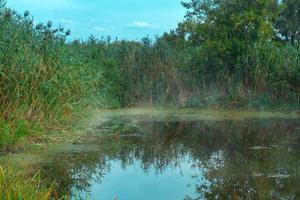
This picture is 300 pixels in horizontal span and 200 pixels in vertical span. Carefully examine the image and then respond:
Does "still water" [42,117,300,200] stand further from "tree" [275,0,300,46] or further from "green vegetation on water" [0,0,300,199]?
"tree" [275,0,300,46]

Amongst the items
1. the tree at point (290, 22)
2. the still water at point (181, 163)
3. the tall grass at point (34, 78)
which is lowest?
the still water at point (181, 163)

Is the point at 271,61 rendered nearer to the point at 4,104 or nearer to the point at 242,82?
the point at 242,82

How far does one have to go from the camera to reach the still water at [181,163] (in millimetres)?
6512

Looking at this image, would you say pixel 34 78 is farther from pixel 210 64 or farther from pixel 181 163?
pixel 210 64

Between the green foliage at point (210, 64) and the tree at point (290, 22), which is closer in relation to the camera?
the green foliage at point (210, 64)

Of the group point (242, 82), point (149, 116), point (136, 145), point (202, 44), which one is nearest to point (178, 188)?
point (136, 145)

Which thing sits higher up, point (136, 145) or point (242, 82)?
point (242, 82)

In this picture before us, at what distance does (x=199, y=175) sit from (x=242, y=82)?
910cm

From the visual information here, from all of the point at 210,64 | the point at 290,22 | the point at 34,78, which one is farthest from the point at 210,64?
the point at 34,78

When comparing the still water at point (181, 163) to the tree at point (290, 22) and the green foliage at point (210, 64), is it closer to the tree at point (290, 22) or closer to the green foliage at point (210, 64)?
the green foliage at point (210, 64)

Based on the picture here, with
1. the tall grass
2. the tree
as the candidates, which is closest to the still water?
the tall grass

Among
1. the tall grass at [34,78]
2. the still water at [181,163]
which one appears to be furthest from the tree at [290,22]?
the tall grass at [34,78]

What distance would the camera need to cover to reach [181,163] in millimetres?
8344

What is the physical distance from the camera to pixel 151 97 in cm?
1694
